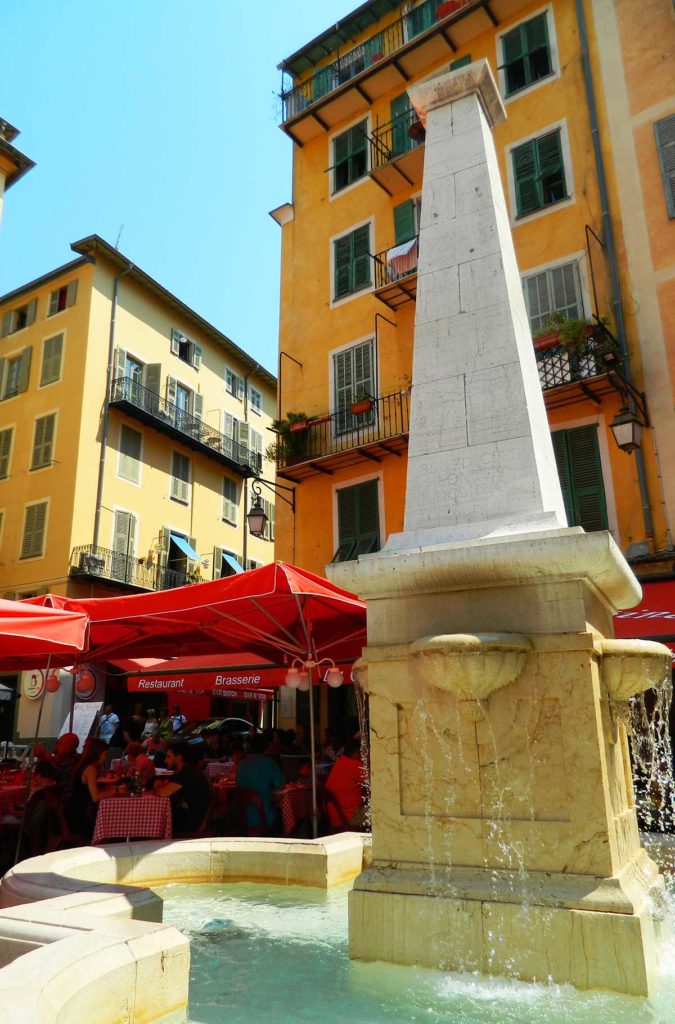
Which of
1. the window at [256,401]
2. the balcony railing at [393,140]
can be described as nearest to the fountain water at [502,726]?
the balcony railing at [393,140]

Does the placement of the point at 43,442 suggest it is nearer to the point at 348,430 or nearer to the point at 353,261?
the point at 353,261

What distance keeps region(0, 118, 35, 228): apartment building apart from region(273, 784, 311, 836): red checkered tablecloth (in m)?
18.4

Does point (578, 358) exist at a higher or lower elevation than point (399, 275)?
lower

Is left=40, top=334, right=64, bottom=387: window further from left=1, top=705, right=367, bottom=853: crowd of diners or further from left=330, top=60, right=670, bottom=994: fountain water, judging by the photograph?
left=330, top=60, right=670, bottom=994: fountain water

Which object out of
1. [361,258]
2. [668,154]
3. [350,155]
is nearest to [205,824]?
[668,154]

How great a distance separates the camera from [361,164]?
19.5 m

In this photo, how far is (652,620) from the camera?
10.9 m

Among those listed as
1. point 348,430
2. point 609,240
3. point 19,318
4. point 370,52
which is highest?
point 370,52

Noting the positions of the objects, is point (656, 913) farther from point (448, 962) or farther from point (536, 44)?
point (536, 44)

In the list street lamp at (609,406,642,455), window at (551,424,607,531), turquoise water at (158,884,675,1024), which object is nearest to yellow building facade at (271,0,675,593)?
window at (551,424,607,531)

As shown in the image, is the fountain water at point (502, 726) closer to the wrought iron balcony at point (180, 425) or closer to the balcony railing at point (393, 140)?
the balcony railing at point (393, 140)

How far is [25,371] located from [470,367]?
25.7m

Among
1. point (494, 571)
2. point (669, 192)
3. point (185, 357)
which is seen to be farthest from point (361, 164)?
point (494, 571)

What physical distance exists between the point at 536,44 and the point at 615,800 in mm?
17488
